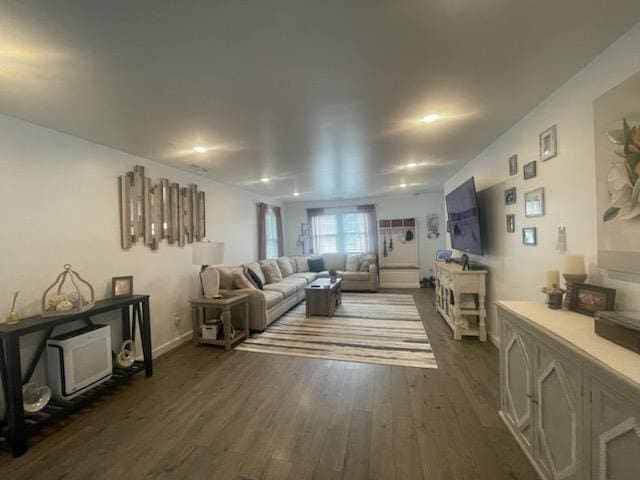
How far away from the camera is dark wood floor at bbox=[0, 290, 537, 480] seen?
5.17ft

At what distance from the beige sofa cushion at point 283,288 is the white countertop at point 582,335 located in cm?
331

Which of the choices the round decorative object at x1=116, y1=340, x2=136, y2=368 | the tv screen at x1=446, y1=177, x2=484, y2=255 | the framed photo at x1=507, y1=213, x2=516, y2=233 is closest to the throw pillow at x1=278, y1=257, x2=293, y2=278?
the round decorative object at x1=116, y1=340, x2=136, y2=368

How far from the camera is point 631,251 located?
1.38 metres

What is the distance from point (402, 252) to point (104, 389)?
6208 millimetres

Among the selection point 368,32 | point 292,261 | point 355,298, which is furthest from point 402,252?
point 368,32

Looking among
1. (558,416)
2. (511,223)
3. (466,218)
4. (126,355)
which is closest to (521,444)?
(558,416)

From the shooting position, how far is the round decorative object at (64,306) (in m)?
2.13

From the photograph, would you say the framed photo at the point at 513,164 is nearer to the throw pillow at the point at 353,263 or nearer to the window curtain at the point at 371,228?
the throw pillow at the point at 353,263

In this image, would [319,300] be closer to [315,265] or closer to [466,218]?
[315,265]

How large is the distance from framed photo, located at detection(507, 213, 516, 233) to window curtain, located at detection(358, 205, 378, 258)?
13.7 feet

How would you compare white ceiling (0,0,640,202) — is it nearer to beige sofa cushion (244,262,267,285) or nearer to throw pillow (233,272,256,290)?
throw pillow (233,272,256,290)

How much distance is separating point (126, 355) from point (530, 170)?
4.23 m

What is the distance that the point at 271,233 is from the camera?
669 centimetres

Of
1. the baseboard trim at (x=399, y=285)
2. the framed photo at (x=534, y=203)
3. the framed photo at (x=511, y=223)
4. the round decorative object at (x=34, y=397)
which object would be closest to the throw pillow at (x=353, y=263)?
the baseboard trim at (x=399, y=285)
